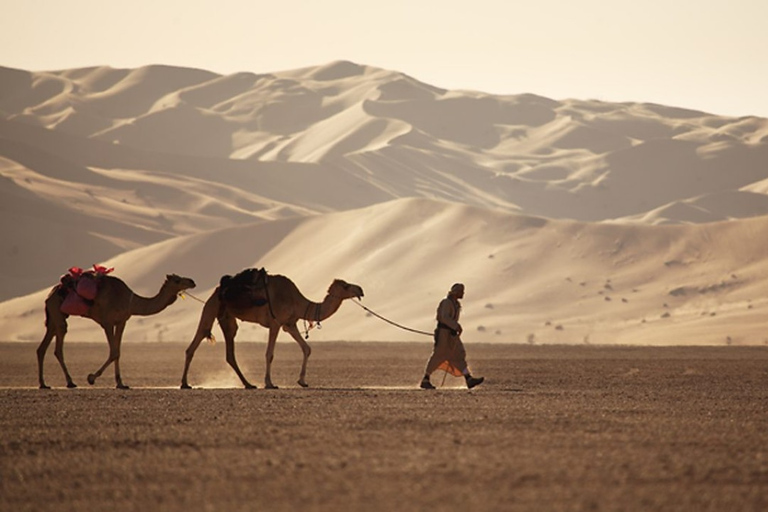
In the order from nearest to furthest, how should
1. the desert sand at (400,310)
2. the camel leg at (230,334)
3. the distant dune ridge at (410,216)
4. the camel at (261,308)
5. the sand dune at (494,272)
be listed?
the desert sand at (400,310) < the camel at (261,308) < the camel leg at (230,334) < the sand dune at (494,272) < the distant dune ridge at (410,216)

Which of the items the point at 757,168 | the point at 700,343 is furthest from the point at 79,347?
the point at 757,168

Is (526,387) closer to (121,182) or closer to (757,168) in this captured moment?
(121,182)

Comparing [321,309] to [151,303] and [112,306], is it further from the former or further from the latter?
[112,306]

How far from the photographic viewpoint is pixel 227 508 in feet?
33.2

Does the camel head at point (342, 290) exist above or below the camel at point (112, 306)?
above

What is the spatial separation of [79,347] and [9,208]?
55.6m

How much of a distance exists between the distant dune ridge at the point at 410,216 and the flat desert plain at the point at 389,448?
3495 cm

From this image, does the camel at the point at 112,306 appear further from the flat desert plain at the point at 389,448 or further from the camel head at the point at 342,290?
the camel head at the point at 342,290

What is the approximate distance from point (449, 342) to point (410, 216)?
56960mm

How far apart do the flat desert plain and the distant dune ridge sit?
115 ft

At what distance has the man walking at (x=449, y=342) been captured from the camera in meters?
21.0

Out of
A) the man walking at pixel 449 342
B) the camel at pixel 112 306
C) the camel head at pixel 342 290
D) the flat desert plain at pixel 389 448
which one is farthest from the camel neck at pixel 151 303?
the man walking at pixel 449 342

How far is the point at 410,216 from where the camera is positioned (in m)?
77.9

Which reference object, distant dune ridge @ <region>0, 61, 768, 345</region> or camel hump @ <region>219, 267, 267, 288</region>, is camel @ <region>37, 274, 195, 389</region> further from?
distant dune ridge @ <region>0, 61, 768, 345</region>
